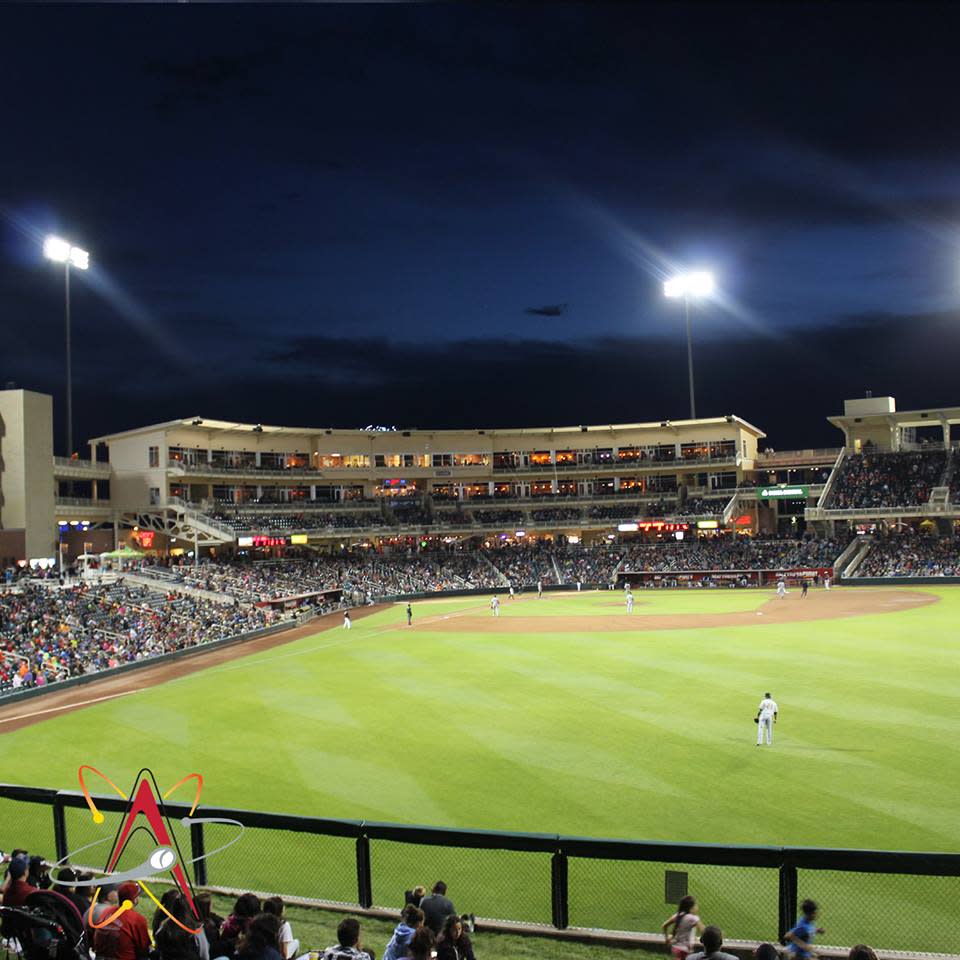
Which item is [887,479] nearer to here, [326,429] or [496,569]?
[496,569]

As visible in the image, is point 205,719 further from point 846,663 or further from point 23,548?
point 23,548

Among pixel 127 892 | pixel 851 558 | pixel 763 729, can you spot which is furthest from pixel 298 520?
pixel 127 892

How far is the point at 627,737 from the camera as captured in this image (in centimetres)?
1922

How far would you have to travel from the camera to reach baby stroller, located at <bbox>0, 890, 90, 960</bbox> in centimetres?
595

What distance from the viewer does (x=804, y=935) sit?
6855 millimetres

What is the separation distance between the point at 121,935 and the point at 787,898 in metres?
6.08

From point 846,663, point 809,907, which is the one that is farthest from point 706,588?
point 809,907

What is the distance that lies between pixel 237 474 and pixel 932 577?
175 ft

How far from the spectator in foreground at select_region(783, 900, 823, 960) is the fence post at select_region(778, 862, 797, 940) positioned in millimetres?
982

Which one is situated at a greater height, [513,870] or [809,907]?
[809,907]

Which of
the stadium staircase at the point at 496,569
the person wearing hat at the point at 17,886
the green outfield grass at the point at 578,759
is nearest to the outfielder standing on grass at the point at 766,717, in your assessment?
the green outfield grass at the point at 578,759

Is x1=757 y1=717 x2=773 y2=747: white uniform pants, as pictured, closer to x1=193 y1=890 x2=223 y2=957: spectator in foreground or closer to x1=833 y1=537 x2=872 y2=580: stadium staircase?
x1=193 y1=890 x2=223 y2=957: spectator in foreground

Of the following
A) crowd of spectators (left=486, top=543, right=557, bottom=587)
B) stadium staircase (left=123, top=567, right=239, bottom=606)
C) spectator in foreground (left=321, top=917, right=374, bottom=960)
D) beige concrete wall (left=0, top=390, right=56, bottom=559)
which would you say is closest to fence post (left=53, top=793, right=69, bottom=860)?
spectator in foreground (left=321, top=917, right=374, bottom=960)

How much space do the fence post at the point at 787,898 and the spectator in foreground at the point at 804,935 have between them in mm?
982
